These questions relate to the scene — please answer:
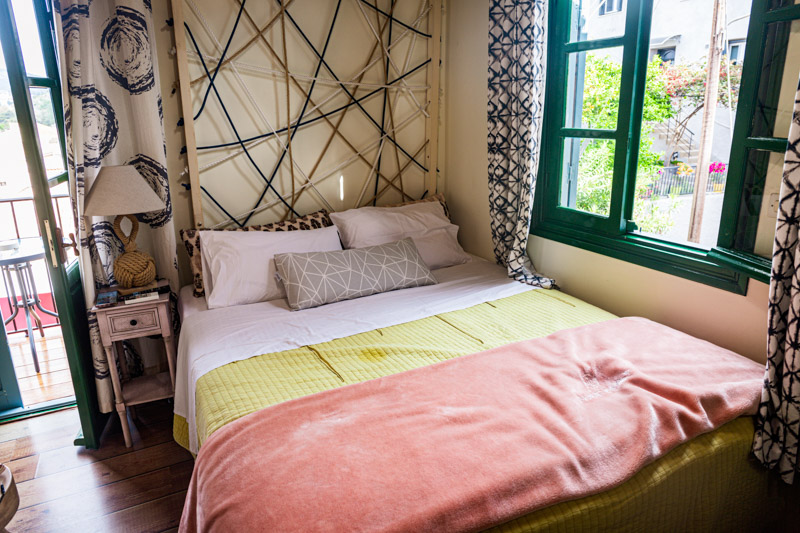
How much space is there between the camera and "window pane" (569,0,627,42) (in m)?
2.36

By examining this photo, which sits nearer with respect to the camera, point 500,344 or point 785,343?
point 785,343

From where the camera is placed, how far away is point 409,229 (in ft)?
9.94

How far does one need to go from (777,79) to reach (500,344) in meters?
1.32

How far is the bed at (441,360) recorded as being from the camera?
54.7 inches

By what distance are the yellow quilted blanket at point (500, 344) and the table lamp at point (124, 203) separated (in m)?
0.78

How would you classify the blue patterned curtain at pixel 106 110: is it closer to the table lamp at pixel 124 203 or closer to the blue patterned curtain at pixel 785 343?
the table lamp at pixel 124 203

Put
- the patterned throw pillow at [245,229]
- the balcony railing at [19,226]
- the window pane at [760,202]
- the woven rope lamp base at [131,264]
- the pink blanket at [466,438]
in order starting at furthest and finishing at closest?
the balcony railing at [19,226]
the patterned throw pillow at [245,229]
the woven rope lamp base at [131,264]
the window pane at [760,202]
the pink blanket at [466,438]

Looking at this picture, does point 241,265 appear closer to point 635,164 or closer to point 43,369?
point 43,369

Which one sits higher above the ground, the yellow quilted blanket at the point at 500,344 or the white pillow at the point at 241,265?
A: the white pillow at the point at 241,265

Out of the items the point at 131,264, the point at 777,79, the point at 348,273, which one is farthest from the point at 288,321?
the point at 777,79

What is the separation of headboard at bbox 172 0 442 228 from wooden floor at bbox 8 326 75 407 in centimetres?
133

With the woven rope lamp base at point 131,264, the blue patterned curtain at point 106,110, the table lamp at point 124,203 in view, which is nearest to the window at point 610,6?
the blue patterned curtain at point 106,110

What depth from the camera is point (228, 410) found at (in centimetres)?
162

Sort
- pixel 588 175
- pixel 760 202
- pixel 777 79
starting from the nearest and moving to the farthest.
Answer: pixel 777 79, pixel 760 202, pixel 588 175
